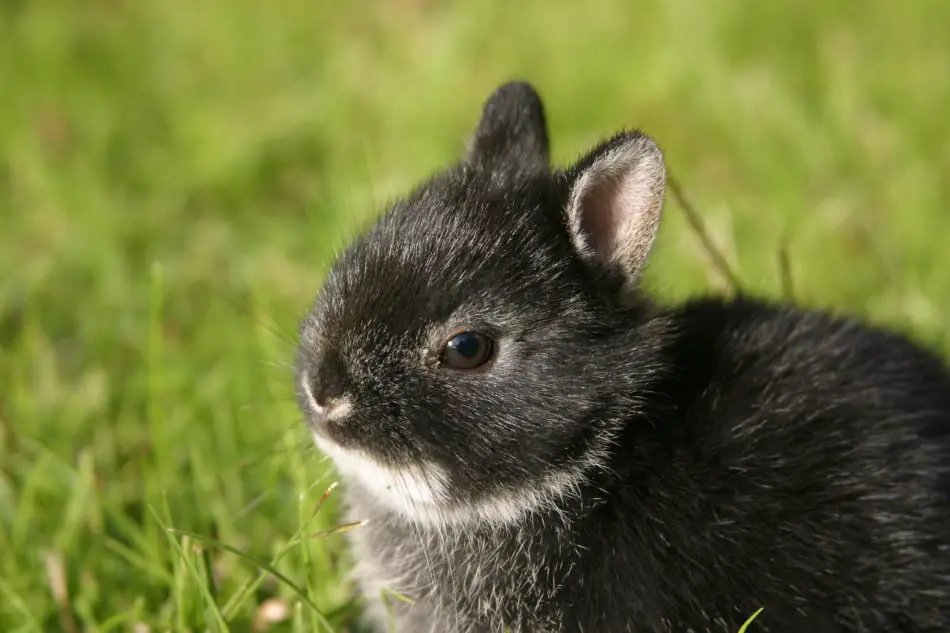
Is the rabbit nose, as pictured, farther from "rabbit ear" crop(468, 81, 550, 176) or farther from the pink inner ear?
"rabbit ear" crop(468, 81, 550, 176)

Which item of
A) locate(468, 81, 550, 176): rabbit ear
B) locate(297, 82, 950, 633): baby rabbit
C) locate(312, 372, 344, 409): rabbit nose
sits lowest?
locate(297, 82, 950, 633): baby rabbit

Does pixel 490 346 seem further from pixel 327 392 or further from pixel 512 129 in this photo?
pixel 512 129

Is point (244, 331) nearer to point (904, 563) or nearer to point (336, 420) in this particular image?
point (336, 420)

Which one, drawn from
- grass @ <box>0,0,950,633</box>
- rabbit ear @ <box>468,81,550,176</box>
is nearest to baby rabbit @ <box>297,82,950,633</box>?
rabbit ear @ <box>468,81,550,176</box>

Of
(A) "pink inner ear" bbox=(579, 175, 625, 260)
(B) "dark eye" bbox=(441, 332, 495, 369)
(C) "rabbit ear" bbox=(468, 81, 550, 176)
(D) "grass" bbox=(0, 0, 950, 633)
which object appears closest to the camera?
(B) "dark eye" bbox=(441, 332, 495, 369)

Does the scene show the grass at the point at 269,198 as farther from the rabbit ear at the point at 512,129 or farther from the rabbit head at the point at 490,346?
the rabbit head at the point at 490,346

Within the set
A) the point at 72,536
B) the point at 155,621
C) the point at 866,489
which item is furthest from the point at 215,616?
the point at 866,489

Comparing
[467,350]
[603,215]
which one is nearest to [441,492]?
[467,350]
